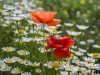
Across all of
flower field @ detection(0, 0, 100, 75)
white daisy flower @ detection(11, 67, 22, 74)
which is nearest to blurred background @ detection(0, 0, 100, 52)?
flower field @ detection(0, 0, 100, 75)

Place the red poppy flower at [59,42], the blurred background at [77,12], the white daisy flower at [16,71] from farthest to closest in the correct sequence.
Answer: the blurred background at [77,12] → the white daisy flower at [16,71] → the red poppy flower at [59,42]

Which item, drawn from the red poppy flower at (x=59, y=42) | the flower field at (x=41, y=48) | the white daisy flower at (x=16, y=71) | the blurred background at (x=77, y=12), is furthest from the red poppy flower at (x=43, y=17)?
the blurred background at (x=77, y=12)

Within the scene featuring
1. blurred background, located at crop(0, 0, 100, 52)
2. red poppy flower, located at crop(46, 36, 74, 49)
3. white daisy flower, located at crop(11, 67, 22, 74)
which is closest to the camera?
red poppy flower, located at crop(46, 36, 74, 49)

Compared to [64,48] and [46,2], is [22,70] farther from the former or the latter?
[46,2]

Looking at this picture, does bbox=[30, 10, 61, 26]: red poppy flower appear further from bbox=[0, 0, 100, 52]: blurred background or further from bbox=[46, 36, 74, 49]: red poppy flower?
bbox=[0, 0, 100, 52]: blurred background

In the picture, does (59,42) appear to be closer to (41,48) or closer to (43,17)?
(43,17)

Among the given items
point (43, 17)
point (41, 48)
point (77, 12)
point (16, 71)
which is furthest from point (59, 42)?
point (77, 12)

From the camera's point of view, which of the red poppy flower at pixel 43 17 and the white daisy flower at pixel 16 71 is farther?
the white daisy flower at pixel 16 71

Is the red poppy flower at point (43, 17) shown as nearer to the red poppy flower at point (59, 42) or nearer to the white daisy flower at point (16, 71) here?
the red poppy flower at point (59, 42)

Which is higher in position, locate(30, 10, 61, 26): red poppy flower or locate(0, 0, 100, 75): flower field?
locate(30, 10, 61, 26): red poppy flower

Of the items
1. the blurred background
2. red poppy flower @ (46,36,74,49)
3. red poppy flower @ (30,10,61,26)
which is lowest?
the blurred background

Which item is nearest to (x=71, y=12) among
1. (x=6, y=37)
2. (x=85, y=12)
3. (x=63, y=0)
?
(x=85, y=12)

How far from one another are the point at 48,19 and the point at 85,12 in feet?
11.3

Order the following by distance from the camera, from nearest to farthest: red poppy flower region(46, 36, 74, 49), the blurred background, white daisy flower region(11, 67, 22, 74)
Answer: red poppy flower region(46, 36, 74, 49), white daisy flower region(11, 67, 22, 74), the blurred background
